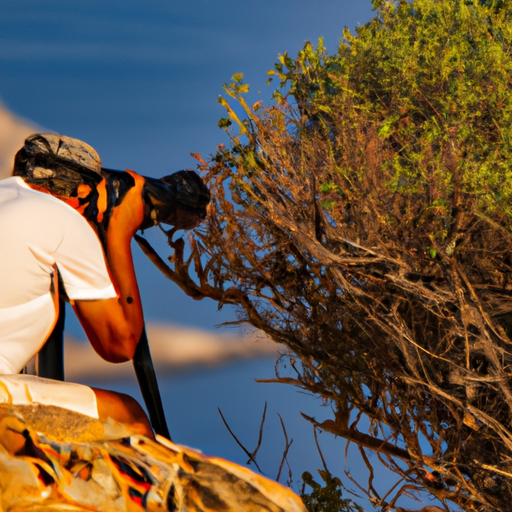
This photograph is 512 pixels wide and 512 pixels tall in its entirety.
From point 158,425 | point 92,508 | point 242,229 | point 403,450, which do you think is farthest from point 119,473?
point 403,450

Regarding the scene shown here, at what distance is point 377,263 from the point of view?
321cm

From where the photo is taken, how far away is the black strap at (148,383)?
2.83m

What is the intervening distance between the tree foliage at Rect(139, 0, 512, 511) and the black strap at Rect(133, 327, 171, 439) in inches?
28.5

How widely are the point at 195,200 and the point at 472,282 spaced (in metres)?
1.17

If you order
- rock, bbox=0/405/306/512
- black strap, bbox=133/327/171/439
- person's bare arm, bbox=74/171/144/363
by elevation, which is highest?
person's bare arm, bbox=74/171/144/363

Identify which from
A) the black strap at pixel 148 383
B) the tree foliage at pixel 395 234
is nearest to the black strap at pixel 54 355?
the black strap at pixel 148 383

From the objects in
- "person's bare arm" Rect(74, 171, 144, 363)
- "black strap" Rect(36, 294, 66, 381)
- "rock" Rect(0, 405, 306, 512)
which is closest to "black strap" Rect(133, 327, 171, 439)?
"person's bare arm" Rect(74, 171, 144, 363)

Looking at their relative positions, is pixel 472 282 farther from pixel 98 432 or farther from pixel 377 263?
pixel 98 432

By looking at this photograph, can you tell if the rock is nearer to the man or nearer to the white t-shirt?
the man

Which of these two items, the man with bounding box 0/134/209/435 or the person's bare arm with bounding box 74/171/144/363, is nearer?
the man with bounding box 0/134/209/435

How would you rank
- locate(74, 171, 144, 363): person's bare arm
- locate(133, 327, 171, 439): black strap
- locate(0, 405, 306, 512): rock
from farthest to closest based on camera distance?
A: locate(133, 327, 171, 439): black strap, locate(74, 171, 144, 363): person's bare arm, locate(0, 405, 306, 512): rock

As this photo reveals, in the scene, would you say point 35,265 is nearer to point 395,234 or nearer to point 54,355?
point 54,355

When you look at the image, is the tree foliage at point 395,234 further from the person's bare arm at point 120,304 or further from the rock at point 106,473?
the rock at point 106,473

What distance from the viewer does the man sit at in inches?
96.8
